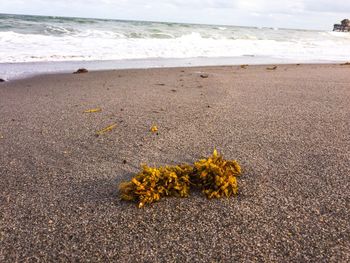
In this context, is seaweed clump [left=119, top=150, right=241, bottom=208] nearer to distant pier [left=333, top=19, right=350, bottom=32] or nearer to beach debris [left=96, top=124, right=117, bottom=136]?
beach debris [left=96, top=124, right=117, bottom=136]

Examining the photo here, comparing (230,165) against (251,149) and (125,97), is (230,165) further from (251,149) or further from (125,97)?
(125,97)

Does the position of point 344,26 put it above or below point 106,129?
above

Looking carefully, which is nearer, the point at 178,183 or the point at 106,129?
the point at 178,183

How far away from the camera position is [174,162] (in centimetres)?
225

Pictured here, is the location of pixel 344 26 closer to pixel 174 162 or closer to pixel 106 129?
pixel 106 129

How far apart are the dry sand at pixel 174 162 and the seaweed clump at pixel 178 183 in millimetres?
54

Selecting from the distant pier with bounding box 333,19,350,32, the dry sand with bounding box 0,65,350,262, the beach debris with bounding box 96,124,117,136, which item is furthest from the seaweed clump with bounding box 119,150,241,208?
the distant pier with bounding box 333,19,350,32

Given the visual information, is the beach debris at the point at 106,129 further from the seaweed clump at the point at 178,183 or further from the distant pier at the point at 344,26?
the distant pier at the point at 344,26

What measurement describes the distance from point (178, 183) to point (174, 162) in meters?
0.39

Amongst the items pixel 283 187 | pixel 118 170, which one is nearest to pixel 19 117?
pixel 118 170

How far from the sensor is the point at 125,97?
416 cm

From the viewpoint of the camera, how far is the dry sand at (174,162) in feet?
4.79

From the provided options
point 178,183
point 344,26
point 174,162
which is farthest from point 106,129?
point 344,26

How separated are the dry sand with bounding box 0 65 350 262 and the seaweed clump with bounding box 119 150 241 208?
5 cm
